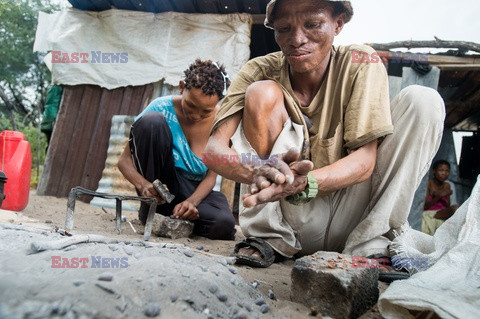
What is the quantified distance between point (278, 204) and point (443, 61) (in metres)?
4.12

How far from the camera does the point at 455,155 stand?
7.60m

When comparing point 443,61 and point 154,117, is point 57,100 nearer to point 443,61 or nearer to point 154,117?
point 154,117

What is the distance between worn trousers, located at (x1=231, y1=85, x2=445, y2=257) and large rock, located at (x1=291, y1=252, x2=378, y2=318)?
1.80 ft

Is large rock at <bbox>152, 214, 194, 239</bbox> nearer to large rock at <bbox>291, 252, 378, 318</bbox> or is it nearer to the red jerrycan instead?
the red jerrycan

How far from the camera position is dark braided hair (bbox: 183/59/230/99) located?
9.18 ft

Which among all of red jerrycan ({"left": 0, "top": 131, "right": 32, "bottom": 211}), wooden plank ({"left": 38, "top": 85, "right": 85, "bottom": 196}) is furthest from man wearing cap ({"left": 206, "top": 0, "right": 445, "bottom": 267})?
wooden plank ({"left": 38, "top": 85, "right": 85, "bottom": 196})

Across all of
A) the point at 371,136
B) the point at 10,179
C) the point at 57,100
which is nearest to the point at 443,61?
the point at 371,136

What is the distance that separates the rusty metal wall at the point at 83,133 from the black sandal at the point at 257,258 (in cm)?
360

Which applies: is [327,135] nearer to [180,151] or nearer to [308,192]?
[308,192]

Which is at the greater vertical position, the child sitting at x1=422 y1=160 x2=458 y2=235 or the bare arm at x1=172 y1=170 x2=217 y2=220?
the bare arm at x1=172 y1=170 x2=217 y2=220

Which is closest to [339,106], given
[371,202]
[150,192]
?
[371,202]

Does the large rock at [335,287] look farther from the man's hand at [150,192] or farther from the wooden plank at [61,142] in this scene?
the wooden plank at [61,142]

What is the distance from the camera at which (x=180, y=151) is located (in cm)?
293

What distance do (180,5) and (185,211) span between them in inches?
130
